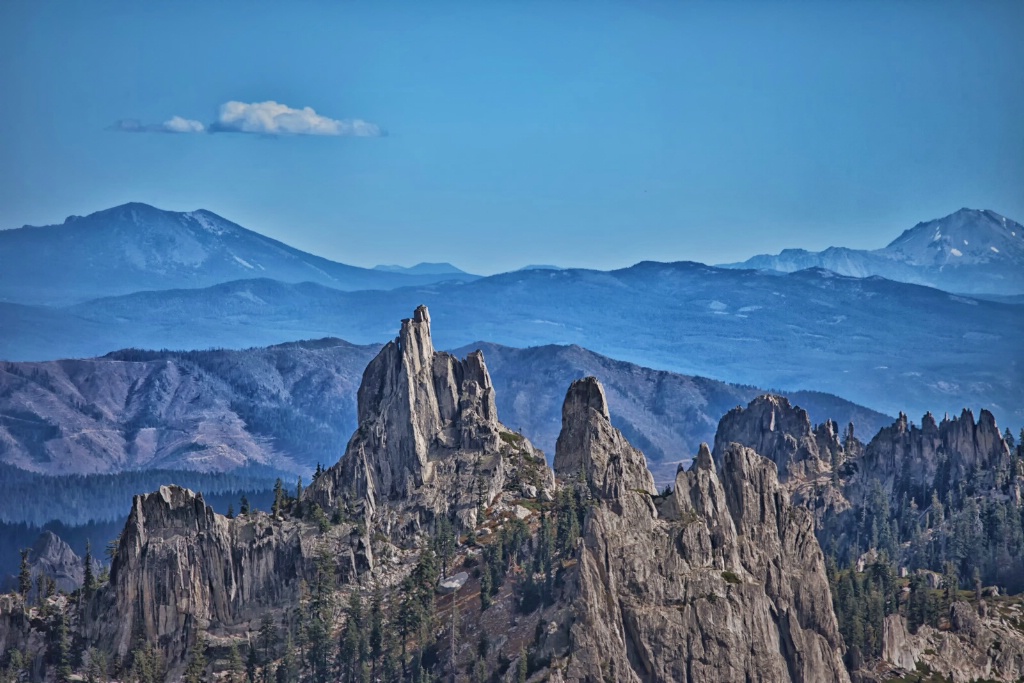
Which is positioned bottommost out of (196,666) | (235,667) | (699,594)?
(235,667)

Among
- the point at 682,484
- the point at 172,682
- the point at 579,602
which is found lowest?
the point at 172,682

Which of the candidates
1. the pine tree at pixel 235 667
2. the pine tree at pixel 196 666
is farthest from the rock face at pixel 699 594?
the pine tree at pixel 196 666

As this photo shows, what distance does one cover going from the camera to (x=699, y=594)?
18750 cm

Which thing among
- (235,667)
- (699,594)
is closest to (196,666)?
(235,667)

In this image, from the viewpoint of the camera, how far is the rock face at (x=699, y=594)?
600 feet

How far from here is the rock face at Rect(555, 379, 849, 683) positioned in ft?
600

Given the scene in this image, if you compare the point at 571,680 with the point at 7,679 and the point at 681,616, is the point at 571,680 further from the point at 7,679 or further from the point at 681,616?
the point at 7,679

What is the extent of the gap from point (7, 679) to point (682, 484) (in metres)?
80.7

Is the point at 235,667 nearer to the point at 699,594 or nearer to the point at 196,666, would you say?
the point at 196,666

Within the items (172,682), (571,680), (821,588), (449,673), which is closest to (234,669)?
(172,682)

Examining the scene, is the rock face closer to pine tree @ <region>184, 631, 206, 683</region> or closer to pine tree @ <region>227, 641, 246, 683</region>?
pine tree @ <region>227, 641, 246, 683</region>

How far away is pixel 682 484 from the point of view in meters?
197

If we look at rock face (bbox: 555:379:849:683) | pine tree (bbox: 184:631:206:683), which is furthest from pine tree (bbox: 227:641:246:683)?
rock face (bbox: 555:379:849:683)

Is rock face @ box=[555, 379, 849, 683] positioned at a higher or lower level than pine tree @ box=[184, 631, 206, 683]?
higher
